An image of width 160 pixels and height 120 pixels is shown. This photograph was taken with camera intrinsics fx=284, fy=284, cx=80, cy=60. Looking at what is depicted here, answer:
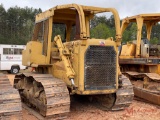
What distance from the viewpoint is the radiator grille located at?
22.5 ft

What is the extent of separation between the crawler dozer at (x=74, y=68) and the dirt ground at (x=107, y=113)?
10.8 inches

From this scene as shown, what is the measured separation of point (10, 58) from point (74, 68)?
16.8 m

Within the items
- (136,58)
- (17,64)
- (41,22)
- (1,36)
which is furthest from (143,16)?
(1,36)

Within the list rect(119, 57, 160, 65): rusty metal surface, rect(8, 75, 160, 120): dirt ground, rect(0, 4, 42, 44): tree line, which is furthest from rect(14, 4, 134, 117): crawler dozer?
rect(0, 4, 42, 44): tree line

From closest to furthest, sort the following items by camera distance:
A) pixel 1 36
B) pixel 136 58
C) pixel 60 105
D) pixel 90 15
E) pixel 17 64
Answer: pixel 60 105 < pixel 90 15 < pixel 136 58 < pixel 17 64 < pixel 1 36

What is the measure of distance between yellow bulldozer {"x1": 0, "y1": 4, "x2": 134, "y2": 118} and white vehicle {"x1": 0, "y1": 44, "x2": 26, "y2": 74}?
48.3ft

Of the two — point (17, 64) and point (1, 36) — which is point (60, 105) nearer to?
point (17, 64)

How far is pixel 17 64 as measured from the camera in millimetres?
22922

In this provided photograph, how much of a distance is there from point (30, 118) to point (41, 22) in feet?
9.37

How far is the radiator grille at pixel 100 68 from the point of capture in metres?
6.86

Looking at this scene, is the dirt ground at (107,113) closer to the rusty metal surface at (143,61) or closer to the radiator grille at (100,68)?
the radiator grille at (100,68)

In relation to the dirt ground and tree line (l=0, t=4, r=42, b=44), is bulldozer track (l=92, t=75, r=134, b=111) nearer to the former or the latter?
the dirt ground

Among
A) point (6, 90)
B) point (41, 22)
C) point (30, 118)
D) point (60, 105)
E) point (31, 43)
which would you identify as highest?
point (41, 22)

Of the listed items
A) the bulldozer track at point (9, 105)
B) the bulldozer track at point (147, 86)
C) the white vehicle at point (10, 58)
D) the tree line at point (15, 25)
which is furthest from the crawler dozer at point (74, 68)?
the tree line at point (15, 25)
